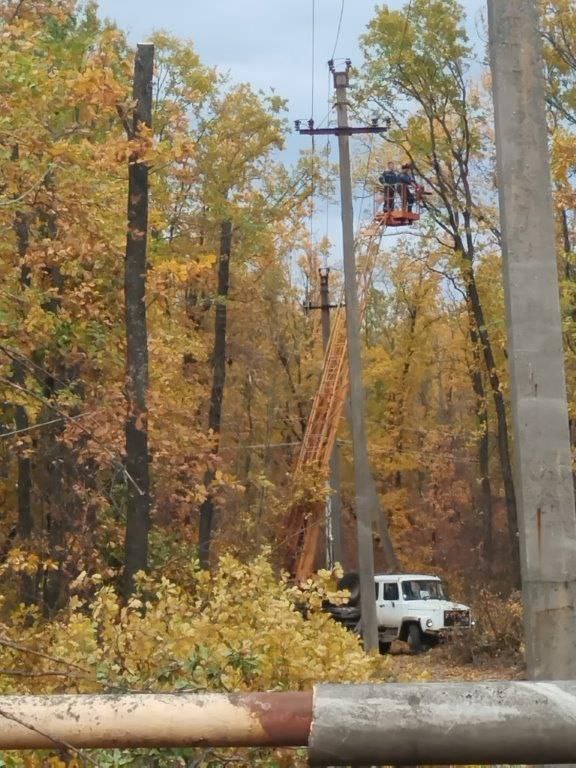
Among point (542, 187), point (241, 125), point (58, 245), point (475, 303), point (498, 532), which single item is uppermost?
point (241, 125)

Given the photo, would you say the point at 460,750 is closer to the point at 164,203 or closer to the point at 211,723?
the point at 211,723

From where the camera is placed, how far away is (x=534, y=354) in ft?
18.7

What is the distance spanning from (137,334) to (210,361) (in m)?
18.1

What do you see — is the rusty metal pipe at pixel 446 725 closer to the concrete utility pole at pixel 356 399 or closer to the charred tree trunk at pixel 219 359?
the concrete utility pole at pixel 356 399

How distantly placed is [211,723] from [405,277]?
40.4 meters

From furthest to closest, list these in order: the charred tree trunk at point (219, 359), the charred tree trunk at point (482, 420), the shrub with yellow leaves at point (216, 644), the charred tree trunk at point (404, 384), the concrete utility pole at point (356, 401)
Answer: the charred tree trunk at point (404, 384) → the charred tree trunk at point (482, 420) → the charred tree trunk at point (219, 359) → the concrete utility pole at point (356, 401) → the shrub with yellow leaves at point (216, 644)

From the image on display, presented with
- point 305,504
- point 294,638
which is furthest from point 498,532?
point 294,638

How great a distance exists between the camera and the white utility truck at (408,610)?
2706 centimetres

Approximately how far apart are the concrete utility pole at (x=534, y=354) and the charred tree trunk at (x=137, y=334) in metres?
8.10

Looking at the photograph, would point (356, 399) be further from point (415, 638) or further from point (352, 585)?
point (415, 638)

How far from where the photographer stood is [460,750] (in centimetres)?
201

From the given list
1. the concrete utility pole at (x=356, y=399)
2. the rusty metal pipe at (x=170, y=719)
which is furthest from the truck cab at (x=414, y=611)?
the rusty metal pipe at (x=170, y=719)

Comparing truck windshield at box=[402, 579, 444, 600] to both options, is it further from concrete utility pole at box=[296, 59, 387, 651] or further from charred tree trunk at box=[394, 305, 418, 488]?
charred tree trunk at box=[394, 305, 418, 488]

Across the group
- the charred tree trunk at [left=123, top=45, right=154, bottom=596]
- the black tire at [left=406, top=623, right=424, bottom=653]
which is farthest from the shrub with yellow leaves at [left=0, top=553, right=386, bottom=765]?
the black tire at [left=406, top=623, right=424, bottom=653]
